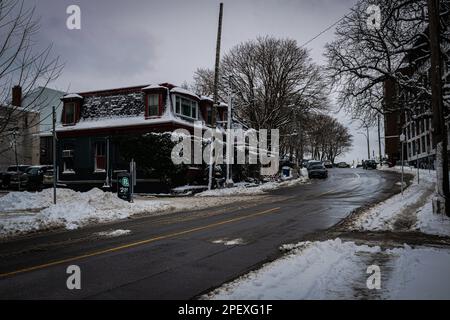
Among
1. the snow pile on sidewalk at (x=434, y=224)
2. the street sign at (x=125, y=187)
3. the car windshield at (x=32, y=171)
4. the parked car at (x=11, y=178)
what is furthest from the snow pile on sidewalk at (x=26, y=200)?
the snow pile on sidewalk at (x=434, y=224)

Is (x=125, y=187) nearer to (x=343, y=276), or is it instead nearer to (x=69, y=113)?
(x=343, y=276)

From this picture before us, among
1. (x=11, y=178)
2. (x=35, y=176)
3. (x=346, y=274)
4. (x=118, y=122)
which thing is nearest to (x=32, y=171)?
(x=35, y=176)

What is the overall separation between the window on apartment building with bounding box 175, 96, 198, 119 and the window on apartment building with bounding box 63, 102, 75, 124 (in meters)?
10.5

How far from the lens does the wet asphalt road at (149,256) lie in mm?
6117

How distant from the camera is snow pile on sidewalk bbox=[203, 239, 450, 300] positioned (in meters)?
5.45

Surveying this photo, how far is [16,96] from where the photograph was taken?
Result: 995cm

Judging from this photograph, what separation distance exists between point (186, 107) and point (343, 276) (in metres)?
30.2

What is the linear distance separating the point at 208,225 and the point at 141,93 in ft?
78.6

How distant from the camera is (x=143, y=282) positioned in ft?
21.1

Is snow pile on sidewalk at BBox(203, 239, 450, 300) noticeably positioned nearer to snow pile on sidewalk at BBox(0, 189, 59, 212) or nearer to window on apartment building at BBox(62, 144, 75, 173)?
snow pile on sidewalk at BBox(0, 189, 59, 212)

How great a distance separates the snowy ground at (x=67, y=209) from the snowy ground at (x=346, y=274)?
341 inches

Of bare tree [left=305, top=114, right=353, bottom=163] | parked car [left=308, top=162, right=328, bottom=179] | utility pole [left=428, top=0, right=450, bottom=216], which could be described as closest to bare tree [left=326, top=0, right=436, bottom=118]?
utility pole [left=428, top=0, right=450, bottom=216]

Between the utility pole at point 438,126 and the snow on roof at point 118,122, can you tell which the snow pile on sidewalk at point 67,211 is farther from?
the utility pole at point 438,126
